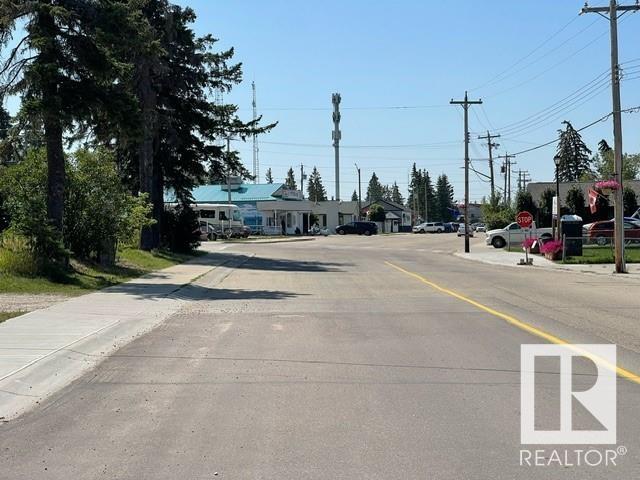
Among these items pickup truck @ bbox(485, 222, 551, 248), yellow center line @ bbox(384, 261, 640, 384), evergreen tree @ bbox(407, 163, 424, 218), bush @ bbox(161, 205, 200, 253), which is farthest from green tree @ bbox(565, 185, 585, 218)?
evergreen tree @ bbox(407, 163, 424, 218)

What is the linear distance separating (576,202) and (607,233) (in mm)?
15863

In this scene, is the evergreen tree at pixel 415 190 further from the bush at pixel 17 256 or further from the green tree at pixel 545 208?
the bush at pixel 17 256

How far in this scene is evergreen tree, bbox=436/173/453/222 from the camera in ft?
566

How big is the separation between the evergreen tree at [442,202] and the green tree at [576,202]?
358 ft

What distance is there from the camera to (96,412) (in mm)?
6555

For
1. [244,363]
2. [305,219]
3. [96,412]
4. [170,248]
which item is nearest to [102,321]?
[244,363]

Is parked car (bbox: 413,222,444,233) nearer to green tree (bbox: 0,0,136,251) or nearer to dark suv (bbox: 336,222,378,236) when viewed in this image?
dark suv (bbox: 336,222,378,236)

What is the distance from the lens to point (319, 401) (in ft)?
22.5

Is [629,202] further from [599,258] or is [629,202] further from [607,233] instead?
[599,258]

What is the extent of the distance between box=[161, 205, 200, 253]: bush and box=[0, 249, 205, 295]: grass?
5757 mm

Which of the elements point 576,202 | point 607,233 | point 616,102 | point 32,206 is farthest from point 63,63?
point 576,202

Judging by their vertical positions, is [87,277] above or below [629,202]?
below

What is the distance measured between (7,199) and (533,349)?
17.1 metres

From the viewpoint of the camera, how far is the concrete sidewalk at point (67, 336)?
24.8ft
